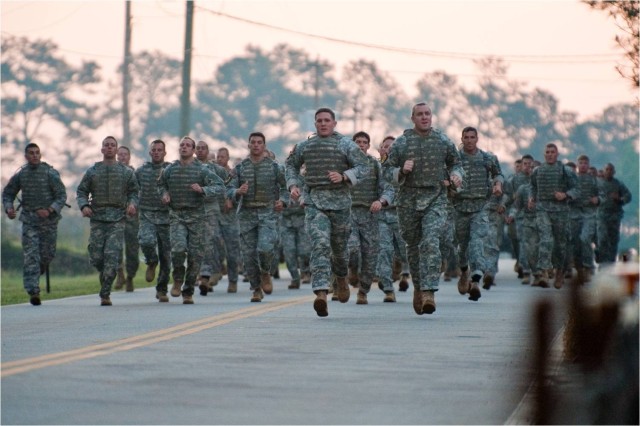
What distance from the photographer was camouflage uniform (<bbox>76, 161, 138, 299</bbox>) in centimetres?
2112

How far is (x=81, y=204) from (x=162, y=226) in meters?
1.95

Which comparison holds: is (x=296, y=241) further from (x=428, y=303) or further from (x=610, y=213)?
(x=428, y=303)

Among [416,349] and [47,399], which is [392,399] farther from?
[416,349]

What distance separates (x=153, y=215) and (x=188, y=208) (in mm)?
2254

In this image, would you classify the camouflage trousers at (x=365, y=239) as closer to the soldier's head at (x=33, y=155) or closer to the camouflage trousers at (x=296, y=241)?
the soldier's head at (x=33, y=155)

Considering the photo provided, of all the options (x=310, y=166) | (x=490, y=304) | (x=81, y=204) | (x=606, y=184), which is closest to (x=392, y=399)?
(x=310, y=166)

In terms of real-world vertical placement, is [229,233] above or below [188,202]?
below

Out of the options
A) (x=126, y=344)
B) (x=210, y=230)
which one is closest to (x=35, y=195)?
(x=210, y=230)

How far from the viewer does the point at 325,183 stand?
699 inches

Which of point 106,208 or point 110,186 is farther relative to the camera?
point 110,186

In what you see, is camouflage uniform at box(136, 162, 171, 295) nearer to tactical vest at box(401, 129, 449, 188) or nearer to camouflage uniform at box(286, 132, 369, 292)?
camouflage uniform at box(286, 132, 369, 292)

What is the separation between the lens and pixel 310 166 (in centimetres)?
1788

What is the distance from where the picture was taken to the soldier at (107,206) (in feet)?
69.3

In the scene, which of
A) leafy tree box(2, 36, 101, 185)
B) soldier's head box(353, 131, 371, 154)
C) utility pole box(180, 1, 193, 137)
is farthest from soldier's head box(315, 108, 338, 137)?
leafy tree box(2, 36, 101, 185)
